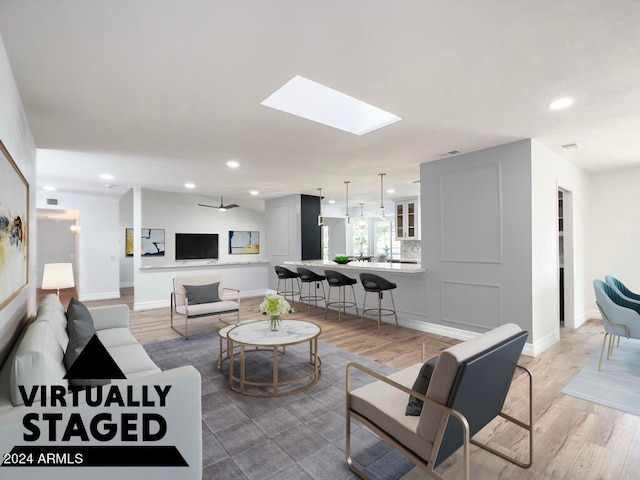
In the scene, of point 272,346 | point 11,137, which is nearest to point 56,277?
point 11,137

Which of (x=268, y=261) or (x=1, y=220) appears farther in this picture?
(x=268, y=261)

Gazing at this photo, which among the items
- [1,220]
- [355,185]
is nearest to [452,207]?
[355,185]

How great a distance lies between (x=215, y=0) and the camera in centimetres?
157

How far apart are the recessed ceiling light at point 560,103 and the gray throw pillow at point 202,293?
4695 mm

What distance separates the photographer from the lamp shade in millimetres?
3500

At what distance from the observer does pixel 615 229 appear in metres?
5.31

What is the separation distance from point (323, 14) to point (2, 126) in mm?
1995

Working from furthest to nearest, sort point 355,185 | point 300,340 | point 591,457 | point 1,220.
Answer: point 355,185, point 300,340, point 591,457, point 1,220

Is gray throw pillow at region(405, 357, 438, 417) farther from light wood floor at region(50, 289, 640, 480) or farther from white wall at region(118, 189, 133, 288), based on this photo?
white wall at region(118, 189, 133, 288)

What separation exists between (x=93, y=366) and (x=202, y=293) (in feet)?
10.1

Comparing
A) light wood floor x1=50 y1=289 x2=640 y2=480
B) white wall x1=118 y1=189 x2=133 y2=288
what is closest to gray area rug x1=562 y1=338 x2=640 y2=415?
light wood floor x1=50 y1=289 x2=640 y2=480

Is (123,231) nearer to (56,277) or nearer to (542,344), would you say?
(56,277)

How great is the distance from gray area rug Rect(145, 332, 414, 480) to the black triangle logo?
0.81 m

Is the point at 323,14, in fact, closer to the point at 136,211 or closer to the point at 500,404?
the point at 500,404
